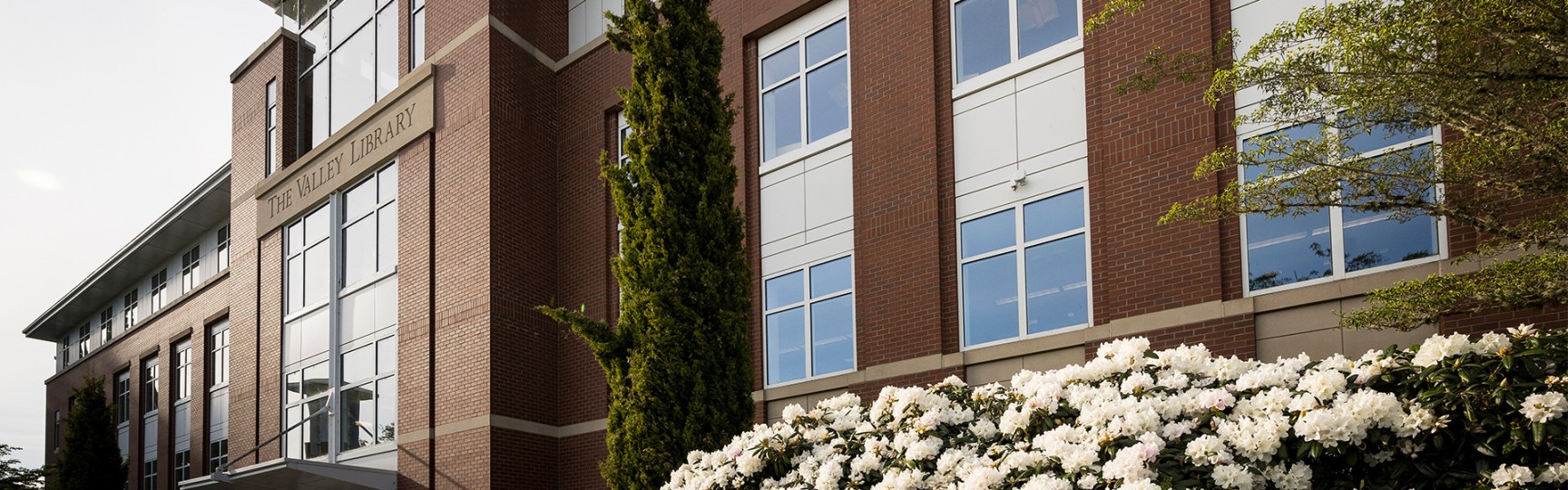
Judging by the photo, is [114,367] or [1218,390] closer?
[1218,390]

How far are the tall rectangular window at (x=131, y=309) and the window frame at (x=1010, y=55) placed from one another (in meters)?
32.2

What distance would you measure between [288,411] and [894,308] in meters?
13.7

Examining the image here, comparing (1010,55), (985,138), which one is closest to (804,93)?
(985,138)

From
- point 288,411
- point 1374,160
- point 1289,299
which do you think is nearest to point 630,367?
point 1289,299

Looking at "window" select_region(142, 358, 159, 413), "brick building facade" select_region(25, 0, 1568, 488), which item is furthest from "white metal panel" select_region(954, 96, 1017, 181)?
"window" select_region(142, 358, 159, 413)

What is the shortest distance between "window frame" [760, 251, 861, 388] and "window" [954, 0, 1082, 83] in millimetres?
2855

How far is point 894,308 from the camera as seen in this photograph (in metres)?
15.6

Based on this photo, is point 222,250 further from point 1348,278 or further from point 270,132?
point 1348,278

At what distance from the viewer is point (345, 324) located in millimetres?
23047

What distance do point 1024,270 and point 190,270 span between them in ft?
92.4

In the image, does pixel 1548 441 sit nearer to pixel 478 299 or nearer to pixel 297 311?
pixel 478 299

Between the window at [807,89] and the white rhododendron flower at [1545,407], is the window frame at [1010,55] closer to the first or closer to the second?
the window at [807,89]

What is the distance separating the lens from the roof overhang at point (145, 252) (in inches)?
1287

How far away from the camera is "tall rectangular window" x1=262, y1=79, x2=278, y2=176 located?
2639cm
